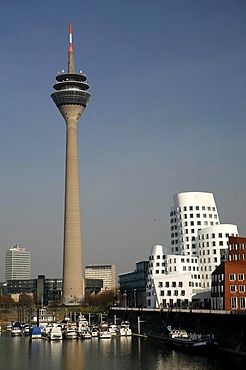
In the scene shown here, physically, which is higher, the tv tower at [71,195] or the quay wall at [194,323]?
the tv tower at [71,195]

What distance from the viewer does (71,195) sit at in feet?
575

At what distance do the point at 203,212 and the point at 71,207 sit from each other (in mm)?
48835

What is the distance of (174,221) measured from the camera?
464ft

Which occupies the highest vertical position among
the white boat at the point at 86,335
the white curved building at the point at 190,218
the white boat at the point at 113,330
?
the white curved building at the point at 190,218

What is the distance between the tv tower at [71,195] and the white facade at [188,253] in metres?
40.3

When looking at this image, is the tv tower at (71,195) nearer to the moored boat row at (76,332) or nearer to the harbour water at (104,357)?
the moored boat row at (76,332)

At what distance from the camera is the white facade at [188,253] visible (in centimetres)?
12644

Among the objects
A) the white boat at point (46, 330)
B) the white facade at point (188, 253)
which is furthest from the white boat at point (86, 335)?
the white facade at point (188, 253)

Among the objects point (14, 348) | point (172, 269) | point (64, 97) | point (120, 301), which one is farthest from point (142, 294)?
point (14, 348)

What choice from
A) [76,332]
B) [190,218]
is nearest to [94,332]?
[76,332]

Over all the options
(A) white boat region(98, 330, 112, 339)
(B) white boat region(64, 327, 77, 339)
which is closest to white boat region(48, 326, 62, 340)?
(B) white boat region(64, 327, 77, 339)

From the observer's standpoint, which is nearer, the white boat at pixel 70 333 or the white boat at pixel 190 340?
the white boat at pixel 190 340

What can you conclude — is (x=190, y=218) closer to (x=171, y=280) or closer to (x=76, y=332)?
(x=171, y=280)

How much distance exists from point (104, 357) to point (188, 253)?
54.9 meters
